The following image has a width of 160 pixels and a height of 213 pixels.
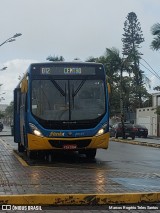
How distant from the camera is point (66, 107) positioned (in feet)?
50.0

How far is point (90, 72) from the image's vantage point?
15758 mm

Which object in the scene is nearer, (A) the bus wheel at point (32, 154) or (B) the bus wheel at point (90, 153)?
(A) the bus wheel at point (32, 154)

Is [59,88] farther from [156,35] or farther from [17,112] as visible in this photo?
[156,35]

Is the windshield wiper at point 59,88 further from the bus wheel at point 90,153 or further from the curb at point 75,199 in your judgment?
the curb at point 75,199

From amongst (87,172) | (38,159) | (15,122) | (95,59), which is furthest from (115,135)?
(87,172)

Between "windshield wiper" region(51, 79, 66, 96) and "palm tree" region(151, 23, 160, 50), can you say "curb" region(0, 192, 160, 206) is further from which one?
"palm tree" region(151, 23, 160, 50)

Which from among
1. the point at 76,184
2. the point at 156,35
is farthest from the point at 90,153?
the point at 156,35

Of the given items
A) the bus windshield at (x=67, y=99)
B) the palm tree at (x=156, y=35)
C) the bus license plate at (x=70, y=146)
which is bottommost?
the bus license plate at (x=70, y=146)

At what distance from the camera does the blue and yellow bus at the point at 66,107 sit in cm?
→ 1498

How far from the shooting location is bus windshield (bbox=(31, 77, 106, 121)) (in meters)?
15.1

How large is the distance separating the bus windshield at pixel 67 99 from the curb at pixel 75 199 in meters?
7.24

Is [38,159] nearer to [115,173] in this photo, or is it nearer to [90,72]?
[90,72]

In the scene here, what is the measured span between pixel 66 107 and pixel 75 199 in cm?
754

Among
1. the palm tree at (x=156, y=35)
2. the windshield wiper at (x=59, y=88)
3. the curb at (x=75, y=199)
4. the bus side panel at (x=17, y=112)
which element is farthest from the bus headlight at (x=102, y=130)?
the palm tree at (x=156, y=35)
